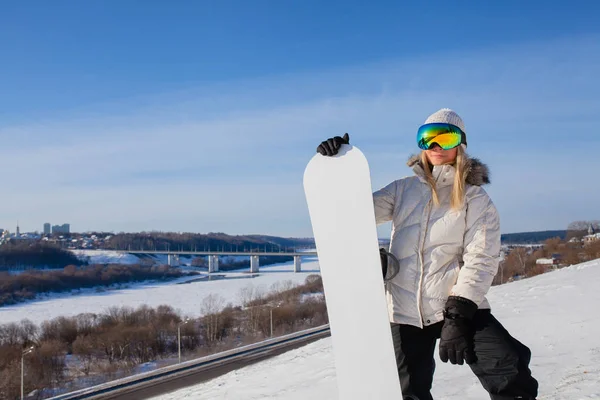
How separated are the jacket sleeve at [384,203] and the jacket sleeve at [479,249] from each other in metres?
0.29

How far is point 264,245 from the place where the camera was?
3147 inches

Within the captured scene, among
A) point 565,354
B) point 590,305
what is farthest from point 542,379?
point 590,305

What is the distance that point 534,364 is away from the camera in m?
5.61

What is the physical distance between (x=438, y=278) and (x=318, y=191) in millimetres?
546

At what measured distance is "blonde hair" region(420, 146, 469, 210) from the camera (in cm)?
191

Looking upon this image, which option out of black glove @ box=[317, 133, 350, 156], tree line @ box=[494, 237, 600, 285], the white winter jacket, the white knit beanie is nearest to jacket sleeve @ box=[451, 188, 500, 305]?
the white winter jacket

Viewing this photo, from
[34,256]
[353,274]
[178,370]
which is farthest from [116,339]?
[34,256]

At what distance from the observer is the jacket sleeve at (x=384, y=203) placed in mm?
2035

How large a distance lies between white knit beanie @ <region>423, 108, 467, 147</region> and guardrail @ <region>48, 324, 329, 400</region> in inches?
592

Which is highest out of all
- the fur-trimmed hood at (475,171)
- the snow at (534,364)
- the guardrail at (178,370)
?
the fur-trimmed hood at (475,171)

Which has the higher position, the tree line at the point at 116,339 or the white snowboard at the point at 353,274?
the white snowboard at the point at 353,274

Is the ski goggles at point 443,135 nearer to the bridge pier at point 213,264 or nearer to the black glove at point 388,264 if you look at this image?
the black glove at point 388,264

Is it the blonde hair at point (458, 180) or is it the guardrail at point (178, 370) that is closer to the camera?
the blonde hair at point (458, 180)

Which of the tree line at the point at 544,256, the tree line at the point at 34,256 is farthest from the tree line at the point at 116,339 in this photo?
the tree line at the point at 34,256
